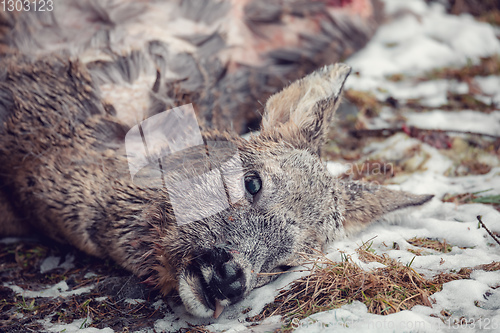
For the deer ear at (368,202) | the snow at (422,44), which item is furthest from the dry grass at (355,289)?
the snow at (422,44)

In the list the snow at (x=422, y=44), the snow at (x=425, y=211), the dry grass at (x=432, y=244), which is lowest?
the dry grass at (x=432, y=244)

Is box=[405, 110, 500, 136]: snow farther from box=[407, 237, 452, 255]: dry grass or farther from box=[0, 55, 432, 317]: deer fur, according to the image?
box=[407, 237, 452, 255]: dry grass

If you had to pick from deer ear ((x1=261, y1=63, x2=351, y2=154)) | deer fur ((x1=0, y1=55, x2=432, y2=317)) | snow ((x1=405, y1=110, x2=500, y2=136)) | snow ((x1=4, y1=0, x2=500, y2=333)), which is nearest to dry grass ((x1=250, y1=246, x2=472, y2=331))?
snow ((x1=4, y1=0, x2=500, y2=333))

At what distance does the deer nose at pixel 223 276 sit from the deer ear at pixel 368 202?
1.18m

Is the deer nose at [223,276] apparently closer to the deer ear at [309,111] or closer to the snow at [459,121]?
the deer ear at [309,111]

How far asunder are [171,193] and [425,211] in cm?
231

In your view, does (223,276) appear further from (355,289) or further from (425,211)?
(425,211)

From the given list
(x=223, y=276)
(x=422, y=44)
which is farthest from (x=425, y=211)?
(x=422, y=44)

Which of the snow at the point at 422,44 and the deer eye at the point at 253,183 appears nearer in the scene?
the deer eye at the point at 253,183

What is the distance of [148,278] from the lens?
2924 millimetres

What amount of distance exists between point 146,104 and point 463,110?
13.4ft

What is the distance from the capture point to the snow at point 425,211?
2.43 metres

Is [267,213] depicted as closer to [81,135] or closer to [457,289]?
[457,289]

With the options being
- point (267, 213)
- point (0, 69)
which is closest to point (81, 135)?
point (0, 69)
